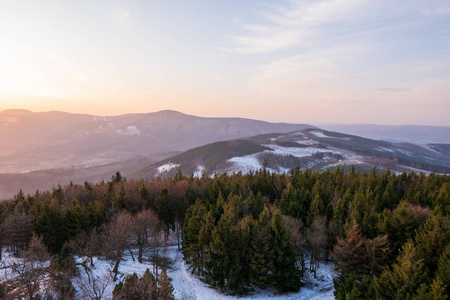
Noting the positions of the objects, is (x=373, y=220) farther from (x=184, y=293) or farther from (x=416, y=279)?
(x=184, y=293)

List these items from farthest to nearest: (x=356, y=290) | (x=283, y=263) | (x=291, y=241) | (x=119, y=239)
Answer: (x=291, y=241) < (x=119, y=239) < (x=283, y=263) < (x=356, y=290)

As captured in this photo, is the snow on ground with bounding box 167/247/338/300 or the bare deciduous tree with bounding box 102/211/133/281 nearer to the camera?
the snow on ground with bounding box 167/247/338/300

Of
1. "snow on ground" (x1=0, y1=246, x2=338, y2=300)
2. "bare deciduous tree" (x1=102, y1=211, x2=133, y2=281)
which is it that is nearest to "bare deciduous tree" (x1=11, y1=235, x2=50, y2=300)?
"snow on ground" (x1=0, y1=246, x2=338, y2=300)

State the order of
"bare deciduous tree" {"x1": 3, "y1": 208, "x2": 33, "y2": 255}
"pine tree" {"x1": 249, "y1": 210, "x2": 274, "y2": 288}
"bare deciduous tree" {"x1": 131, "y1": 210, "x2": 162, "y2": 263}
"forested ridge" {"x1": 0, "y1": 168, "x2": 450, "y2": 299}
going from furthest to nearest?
"bare deciduous tree" {"x1": 3, "y1": 208, "x2": 33, "y2": 255} < "bare deciduous tree" {"x1": 131, "y1": 210, "x2": 162, "y2": 263} < "pine tree" {"x1": 249, "y1": 210, "x2": 274, "y2": 288} < "forested ridge" {"x1": 0, "y1": 168, "x2": 450, "y2": 299}

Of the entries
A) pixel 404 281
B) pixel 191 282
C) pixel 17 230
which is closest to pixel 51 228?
pixel 17 230

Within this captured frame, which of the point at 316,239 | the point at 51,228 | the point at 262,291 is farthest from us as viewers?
the point at 51,228

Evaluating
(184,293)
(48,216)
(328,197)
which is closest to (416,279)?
(184,293)

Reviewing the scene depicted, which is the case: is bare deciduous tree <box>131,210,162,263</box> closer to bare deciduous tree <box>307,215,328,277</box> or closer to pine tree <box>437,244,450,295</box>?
bare deciduous tree <box>307,215,328,277</box>

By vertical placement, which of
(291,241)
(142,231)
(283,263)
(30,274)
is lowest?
(283,263)

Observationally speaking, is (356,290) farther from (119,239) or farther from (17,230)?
(17,230)

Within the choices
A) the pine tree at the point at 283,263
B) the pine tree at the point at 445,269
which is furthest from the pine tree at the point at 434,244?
the pine tree at the point at 283,263

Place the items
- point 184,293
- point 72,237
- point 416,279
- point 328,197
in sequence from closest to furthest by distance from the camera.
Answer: point 416,279
point 184,293
point 72,237
point 328,197
